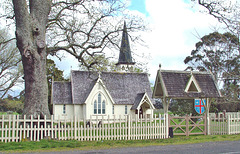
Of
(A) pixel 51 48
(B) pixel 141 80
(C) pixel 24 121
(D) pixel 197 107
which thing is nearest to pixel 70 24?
(A) pixel 51 48

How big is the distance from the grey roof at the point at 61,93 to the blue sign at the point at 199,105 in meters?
23.0

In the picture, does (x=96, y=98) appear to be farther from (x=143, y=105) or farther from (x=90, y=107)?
(x=143, y=105)

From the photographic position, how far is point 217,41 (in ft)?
147

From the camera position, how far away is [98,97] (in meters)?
39.6

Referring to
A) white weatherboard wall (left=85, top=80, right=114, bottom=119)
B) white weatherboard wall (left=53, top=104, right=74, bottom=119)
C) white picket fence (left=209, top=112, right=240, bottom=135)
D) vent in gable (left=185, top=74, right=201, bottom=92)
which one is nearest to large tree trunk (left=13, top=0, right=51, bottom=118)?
vent in gable (left=185, top=74, right=201, bottom=92)

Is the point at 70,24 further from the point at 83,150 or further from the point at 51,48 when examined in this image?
the point at 83,150

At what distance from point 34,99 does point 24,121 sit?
1308 mm

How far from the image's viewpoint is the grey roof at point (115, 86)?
4062 centimetres

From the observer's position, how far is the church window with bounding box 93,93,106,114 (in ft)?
129

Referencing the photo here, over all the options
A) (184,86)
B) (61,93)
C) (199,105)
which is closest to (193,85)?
(184,86)

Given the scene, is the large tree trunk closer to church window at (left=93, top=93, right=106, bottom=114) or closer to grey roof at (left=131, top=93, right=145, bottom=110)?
church window at (left=93, top=93, right=106, bottom=114)

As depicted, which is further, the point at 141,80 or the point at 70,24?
the point at 141,80

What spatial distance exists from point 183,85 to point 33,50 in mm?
11133

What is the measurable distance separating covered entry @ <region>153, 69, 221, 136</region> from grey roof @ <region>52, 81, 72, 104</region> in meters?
20.9
